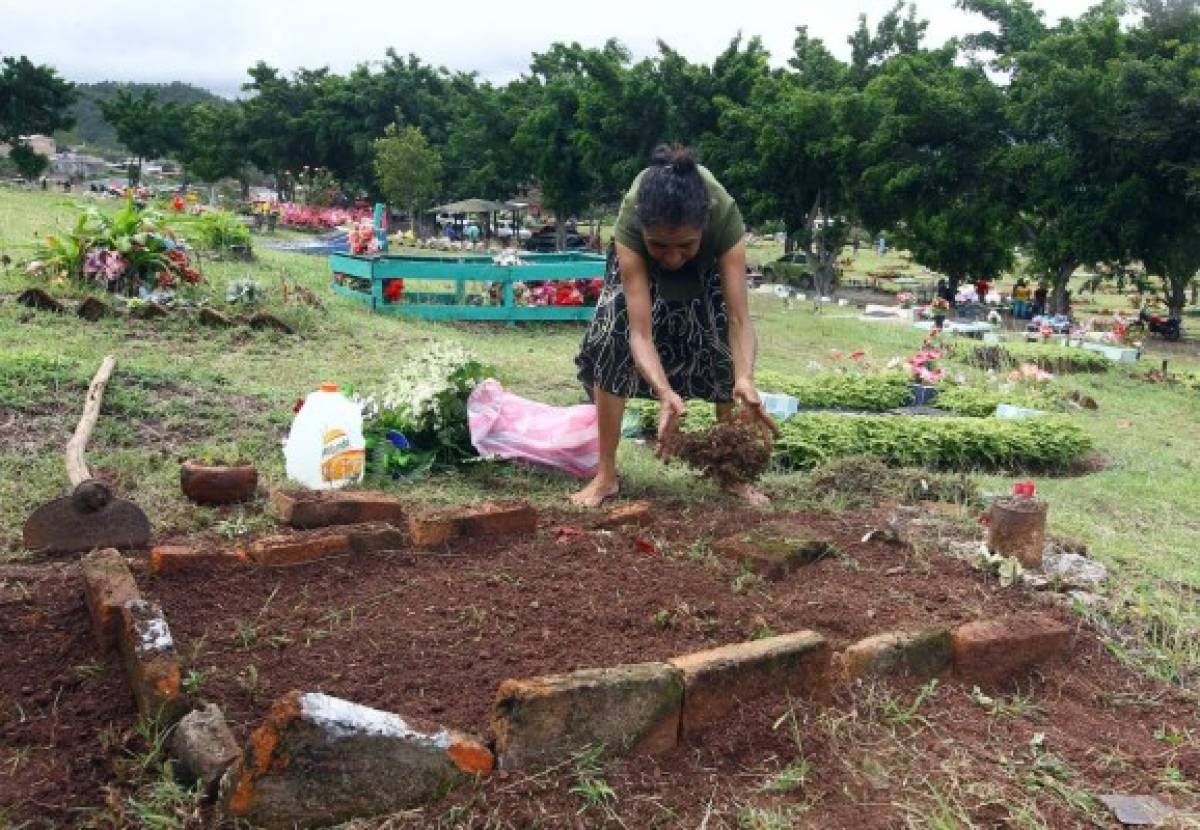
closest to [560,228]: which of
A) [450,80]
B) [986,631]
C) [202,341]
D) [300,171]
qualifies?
[450,80]

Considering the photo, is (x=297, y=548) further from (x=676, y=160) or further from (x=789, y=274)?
(x=789, y=274)

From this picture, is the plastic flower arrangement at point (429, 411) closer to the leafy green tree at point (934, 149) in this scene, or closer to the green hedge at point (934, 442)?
the green hedge at point (934, 442)

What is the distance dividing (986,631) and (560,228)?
27797mm

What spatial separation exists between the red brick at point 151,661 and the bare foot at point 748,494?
7.89 feet

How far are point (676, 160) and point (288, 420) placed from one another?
87.8 inches

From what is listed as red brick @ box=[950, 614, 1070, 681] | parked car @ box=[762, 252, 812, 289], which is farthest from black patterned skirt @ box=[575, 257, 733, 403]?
parked car @ box=[762, 252, 812, 289]

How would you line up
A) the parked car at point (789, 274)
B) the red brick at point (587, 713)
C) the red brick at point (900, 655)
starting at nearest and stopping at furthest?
the red brick at point (587, 713), the red brick at point (900, 655), the parked car at point (789, 274)

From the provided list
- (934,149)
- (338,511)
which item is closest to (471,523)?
(338,511)

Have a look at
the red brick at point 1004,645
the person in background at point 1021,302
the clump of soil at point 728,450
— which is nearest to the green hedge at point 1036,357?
the clump of soil at point 728,450

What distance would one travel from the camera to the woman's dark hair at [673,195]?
140 inches

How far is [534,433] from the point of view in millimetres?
4574

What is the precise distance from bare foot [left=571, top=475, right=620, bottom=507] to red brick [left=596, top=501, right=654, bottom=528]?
0.58 meters

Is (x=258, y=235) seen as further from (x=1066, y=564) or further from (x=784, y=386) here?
(x=1066, y=564)

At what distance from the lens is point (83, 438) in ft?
13.0
